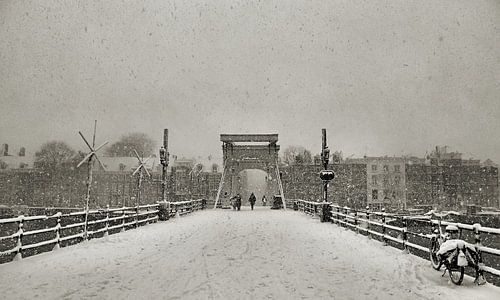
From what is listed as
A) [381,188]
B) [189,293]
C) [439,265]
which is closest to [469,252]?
[439,265]

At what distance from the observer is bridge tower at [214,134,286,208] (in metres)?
39.6

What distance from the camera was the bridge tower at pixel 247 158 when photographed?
39.6 meters

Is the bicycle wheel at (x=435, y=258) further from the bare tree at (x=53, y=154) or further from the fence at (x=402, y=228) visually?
the bare tree at (x=53, y=154)

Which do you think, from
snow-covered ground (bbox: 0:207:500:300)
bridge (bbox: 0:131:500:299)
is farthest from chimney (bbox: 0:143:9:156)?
snow-covered ground (bbox: 0:207:500:300)

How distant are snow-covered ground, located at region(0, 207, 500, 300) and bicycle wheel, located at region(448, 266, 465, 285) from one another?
6.0 inches

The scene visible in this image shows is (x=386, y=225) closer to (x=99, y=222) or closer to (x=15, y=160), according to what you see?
(x=99, y=222)

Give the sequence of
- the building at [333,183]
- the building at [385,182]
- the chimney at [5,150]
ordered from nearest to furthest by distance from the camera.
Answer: the building at [333,183] → the building at [385,182] → the chimney at [5,150]

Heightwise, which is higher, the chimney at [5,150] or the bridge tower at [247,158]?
the chimney at [5,150]

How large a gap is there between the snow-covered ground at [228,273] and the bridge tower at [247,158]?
91.9 ft


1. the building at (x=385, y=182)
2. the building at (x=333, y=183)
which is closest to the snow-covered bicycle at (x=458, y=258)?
the building at (x=333, y=183)

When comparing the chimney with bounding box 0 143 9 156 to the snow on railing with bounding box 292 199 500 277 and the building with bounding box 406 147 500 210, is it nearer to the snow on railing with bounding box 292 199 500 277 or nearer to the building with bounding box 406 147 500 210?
the snow on railing with bounding box 292 199 500 277

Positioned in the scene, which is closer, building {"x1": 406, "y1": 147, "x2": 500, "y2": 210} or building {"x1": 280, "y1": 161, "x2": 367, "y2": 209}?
building {"x1": 280, "y1": 161, "x2": 367, "y2": 209}

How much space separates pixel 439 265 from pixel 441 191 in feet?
215

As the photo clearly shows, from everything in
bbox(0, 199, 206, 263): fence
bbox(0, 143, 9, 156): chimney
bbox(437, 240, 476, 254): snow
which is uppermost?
bbox(0, 143, 9, 156): chimney
